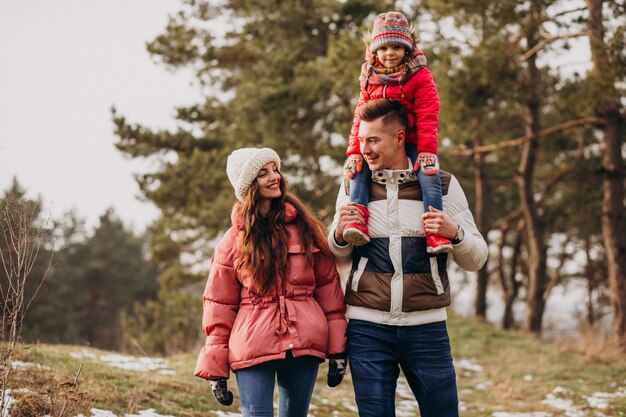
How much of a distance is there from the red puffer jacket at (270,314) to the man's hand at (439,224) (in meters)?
0.61

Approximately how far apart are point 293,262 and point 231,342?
53 centimetres

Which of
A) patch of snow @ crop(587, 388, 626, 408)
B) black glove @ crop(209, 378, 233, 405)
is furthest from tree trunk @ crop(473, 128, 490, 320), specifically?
black glove @ crop(209, 378, 233, 405)

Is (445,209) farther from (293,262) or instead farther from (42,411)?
(42,411)

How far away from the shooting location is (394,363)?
3.38 meters

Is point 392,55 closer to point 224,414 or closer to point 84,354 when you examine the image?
point 224,414

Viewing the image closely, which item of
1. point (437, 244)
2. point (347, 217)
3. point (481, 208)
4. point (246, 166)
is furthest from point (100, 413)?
point (481, 208)

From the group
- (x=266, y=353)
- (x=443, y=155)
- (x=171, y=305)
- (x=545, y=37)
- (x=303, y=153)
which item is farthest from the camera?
(x=171, y=305)

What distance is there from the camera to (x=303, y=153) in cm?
1538

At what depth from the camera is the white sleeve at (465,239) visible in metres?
3.38

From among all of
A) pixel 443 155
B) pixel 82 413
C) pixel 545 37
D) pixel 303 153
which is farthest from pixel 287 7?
pixel 82 413

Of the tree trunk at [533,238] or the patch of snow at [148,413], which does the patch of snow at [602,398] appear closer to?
the patch of snow at [148,413]

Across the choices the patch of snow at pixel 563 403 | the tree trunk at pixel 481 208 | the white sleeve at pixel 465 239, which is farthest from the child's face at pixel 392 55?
the tree trunk at pixel 481 208

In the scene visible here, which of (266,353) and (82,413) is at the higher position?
(266,353)

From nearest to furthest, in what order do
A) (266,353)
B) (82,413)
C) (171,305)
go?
(266,353) → (82,413) → (171,305)
